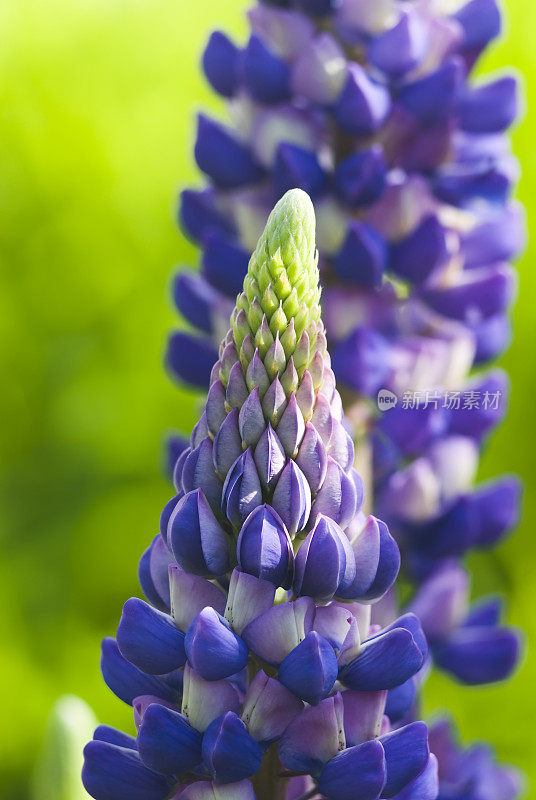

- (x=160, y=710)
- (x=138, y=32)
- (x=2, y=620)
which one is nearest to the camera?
(x=160, y=710)

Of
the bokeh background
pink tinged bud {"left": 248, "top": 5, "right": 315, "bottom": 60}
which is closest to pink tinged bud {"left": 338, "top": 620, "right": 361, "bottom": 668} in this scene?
pink tinged bud {"left": 248, "top": 5, "right": 315, "bottom": 60}

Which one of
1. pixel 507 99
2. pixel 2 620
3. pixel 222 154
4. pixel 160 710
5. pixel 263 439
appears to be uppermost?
pixel 507 99

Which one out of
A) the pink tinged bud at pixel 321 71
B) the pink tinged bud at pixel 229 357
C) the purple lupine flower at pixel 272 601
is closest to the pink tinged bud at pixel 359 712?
the purple lupine flower at pixel 272 601

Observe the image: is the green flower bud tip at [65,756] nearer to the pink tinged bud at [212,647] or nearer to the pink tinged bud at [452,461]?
the pink tinged bud at [212,647]

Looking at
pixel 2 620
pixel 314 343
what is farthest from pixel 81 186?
pixel 314 343

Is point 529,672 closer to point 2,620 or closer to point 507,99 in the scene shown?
point 2,620

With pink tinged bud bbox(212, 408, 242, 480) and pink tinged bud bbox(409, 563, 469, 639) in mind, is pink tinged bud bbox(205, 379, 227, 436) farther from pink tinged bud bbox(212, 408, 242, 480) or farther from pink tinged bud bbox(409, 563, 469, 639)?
pink tinged bud bbox(409, 563, 469, 639)
